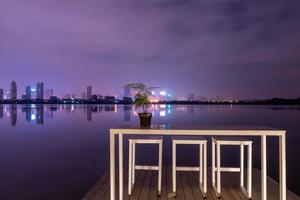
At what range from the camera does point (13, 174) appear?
6941mm

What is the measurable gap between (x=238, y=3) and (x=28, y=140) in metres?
21.0

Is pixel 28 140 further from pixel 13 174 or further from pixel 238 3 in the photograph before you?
pixel 238 3

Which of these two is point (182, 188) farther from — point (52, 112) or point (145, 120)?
point (52, 112)

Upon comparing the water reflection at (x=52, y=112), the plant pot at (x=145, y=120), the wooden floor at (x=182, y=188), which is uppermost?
the plant pot at (x=145, y=120)

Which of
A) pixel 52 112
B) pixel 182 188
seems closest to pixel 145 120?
pixel 182 188

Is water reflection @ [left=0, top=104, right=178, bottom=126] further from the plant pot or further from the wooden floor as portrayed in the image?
the plant pot

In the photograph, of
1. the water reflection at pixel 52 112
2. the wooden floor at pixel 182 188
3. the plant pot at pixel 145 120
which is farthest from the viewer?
the water reflection at pixel 52 112

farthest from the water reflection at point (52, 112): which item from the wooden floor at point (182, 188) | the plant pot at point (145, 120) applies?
the plant pot at point (145, 120)

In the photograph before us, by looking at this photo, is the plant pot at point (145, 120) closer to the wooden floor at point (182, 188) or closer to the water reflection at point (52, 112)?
the wooden floor at point (182, 188)

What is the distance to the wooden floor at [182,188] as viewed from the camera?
390 centimetres

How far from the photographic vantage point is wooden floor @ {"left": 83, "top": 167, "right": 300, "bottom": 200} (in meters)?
3.90

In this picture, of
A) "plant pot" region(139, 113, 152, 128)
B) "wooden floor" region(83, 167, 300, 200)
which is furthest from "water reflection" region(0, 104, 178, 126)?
"plant pot" region(139, 113, 152, 128)

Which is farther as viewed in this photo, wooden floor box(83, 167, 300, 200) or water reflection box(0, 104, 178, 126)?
water reflection box(0, 104, 178, 126)

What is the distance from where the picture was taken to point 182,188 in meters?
4.27
